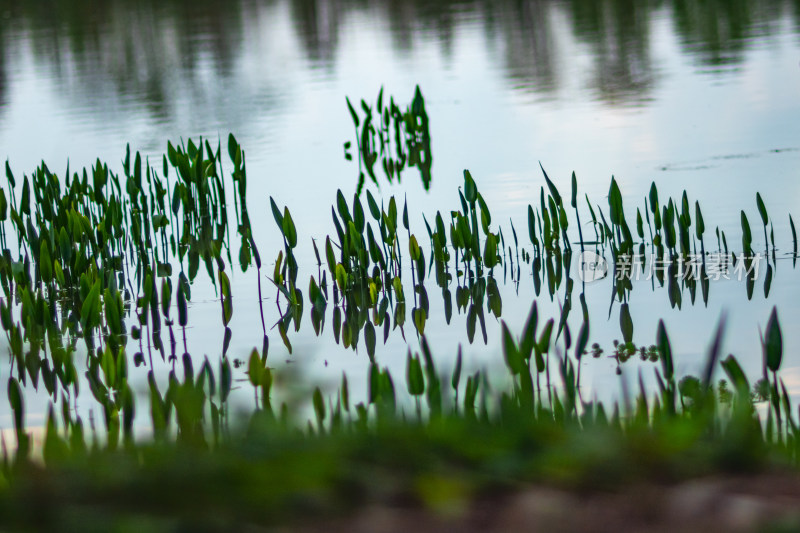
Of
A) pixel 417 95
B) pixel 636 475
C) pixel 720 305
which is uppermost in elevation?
pixel 417 95

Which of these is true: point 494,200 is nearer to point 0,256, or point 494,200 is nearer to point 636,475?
point 0,256

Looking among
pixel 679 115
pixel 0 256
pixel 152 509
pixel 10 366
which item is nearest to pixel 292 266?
pixel 10 366

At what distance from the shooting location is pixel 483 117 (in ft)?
41.2

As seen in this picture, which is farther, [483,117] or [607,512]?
[483,117]

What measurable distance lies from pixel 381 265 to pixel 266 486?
4138mm

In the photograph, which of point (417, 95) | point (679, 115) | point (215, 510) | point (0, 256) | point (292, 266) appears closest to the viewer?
point (215, 510)

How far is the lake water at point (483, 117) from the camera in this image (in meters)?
5.96

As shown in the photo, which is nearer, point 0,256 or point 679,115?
point 0,256

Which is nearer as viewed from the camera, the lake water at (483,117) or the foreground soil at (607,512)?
the foreground soil at (607,512)

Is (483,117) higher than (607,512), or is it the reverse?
(483,117)

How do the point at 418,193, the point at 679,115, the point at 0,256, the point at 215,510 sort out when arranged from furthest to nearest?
the point at 679,115, the point at 418,193, the point at 0,256, the point at 215,510

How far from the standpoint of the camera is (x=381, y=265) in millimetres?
6504

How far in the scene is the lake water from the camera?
5.96m

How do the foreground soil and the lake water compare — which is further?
the lake water
